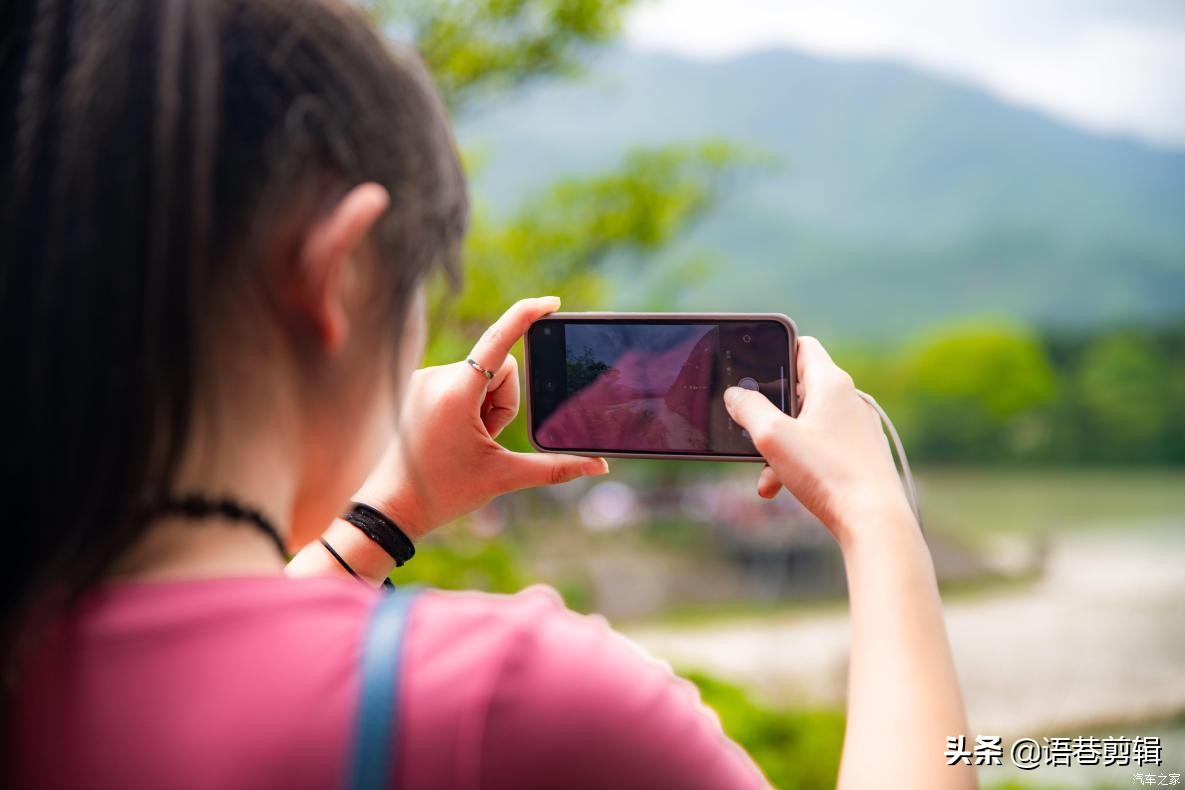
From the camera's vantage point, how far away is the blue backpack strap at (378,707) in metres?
0.30

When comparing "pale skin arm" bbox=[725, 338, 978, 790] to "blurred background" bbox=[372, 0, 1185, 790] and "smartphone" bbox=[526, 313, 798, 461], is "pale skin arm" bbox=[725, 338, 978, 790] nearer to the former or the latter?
"smartphone" bbox=[526, 313, 798, 461]

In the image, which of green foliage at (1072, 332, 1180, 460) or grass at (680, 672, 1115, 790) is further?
green foliage at (1072, 332, 1180, 460)

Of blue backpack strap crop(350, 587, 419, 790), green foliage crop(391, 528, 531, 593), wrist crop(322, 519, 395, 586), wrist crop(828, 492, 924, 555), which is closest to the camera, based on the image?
blue backpack strap crop(350, 587, 419, 790)

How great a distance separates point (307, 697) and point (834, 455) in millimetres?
270

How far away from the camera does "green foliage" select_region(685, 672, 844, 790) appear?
2.25 meters

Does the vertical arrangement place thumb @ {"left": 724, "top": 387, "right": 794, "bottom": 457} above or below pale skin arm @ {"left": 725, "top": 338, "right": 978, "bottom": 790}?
above

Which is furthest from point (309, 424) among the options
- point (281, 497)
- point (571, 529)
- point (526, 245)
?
point (571, 529)

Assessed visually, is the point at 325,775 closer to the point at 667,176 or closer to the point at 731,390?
the point at 731,390

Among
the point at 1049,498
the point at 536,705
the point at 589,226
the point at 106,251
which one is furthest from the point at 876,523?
the point at 1049,498

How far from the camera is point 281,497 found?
1.27ft

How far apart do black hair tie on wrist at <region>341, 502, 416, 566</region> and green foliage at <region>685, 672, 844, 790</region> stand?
172 centimetres

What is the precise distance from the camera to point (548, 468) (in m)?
0.64

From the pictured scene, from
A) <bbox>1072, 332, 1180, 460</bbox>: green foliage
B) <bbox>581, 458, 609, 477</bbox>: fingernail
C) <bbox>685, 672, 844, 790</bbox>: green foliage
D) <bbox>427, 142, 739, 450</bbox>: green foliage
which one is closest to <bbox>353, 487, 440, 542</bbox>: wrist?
<bbox>581, 458, 609, 477</bbox>: fingernail

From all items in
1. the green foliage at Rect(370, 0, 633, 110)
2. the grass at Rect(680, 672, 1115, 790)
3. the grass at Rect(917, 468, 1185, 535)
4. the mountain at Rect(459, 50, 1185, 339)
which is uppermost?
the green foliage at Rect(370, 0, 633, 110)
